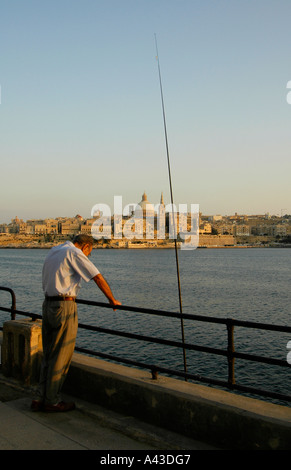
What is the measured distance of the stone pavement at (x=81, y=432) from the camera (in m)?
3.20

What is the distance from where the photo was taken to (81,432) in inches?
135

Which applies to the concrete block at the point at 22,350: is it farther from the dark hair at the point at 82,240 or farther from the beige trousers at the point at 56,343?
the dark hair at the point at 82,240

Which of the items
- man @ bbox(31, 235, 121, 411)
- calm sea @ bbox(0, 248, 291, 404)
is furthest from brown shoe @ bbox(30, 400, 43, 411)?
calm sea @ bbox(0, 248, 291, 404)

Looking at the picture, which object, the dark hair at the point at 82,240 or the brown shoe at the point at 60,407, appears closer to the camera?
the brown shoe at the point at 60,407

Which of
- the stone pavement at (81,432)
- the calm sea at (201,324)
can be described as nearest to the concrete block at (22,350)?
the stone pavement at (81,432)

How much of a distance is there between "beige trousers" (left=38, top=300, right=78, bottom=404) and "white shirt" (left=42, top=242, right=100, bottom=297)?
11 cm

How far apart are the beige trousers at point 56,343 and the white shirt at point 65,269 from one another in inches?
4.2

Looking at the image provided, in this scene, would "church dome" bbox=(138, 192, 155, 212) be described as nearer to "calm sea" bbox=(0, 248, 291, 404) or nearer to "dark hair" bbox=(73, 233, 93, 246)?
"calm sea" bbox=(0, 248, 291, 404)

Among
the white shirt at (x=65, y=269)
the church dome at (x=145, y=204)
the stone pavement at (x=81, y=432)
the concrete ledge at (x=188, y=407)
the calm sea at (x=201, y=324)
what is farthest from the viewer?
the church dome at (x=145, y=204)

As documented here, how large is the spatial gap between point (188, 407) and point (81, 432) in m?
0.80

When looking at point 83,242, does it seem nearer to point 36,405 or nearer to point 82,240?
point 82,240

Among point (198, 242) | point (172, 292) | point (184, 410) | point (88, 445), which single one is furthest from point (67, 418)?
point (198, 242)

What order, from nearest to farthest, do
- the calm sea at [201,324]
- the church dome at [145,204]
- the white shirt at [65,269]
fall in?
1. the white shirt at [65,269]
2. the calm sea at [201,324]
3. the church dome at [145,204]

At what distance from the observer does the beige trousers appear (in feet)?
12.5
